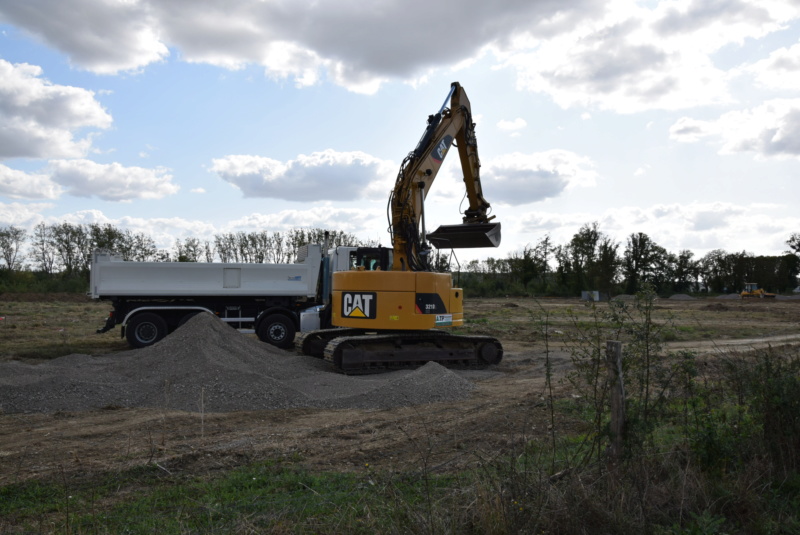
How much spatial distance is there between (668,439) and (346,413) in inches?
169

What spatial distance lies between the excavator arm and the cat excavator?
0.02m

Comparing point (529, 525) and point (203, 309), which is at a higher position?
point (203, 309)

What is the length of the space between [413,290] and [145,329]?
757 centimetres

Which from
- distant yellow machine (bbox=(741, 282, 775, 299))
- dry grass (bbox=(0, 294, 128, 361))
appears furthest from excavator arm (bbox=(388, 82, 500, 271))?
distant yellow machine (bbox=(741, 282, 775, 299))

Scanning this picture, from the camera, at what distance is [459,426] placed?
7785 mm

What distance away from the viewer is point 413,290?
12172 mm

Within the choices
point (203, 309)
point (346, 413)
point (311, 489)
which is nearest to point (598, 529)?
point (311, 489)

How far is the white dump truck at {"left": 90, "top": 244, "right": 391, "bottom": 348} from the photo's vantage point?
15680mm

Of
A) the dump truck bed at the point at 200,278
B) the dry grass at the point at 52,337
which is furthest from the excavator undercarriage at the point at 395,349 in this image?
the dry grass at the point at 52,337

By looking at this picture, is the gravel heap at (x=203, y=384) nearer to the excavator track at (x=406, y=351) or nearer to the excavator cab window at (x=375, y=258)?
the excavator track at (x=406, y=351)

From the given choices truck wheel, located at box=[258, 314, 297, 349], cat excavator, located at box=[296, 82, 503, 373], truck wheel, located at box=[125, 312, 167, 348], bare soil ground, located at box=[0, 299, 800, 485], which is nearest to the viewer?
bare soil ground, located at box=[0, 299, 800, 485]

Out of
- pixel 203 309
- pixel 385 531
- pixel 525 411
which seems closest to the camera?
pixel 385 531

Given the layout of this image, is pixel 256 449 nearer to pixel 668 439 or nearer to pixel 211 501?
pixel 211 501

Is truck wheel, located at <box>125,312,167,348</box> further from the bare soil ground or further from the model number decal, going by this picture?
the model number decal
